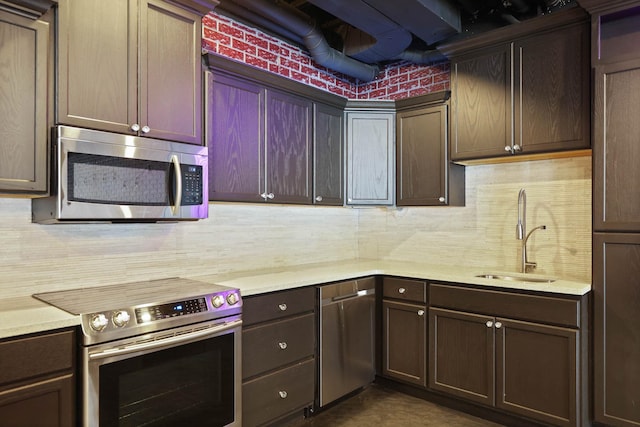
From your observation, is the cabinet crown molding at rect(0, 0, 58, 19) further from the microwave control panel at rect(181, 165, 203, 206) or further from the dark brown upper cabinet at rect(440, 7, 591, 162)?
the dark brown upper cabinet at rect(440, 7, 591, 162)

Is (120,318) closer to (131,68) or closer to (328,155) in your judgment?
(131,68)

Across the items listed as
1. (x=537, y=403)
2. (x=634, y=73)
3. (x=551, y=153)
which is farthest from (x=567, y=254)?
(x=634, y=73)

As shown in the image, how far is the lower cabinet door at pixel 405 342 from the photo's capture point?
3.07 meters

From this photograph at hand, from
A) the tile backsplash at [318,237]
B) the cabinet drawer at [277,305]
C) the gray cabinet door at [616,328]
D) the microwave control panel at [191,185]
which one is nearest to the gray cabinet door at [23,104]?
the tile backsplash at [318,237]

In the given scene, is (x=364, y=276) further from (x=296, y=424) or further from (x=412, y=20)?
(x=412, y=20)

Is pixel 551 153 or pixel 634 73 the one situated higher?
pixel 634 73

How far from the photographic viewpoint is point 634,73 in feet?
7.89

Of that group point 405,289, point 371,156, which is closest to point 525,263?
point 405,289

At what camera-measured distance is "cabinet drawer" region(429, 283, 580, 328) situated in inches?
97.7

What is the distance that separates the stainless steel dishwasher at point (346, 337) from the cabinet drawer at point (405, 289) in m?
0.11

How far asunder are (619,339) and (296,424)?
1.99m

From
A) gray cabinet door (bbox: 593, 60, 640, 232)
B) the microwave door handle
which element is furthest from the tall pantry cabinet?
the microwave door handle

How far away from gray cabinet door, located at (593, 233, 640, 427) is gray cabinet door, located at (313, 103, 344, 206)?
1.81 meters

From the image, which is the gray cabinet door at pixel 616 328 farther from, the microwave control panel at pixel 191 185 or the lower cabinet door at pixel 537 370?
the microwave control panel at pixel 191 185
